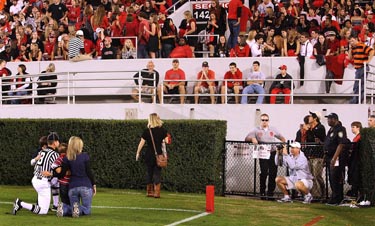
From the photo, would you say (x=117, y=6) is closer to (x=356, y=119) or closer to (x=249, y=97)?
(x=249, y=97)

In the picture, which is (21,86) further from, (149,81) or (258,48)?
(258,48)

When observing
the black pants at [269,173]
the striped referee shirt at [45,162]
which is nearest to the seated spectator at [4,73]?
the black pants at [269,173]

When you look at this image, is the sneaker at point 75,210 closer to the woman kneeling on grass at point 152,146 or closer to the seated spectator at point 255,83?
the woman kneeling on grass at point 152,146

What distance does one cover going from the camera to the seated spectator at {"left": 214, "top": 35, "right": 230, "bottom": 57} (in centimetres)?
2984

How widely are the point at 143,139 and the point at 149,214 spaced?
3174 millimetres

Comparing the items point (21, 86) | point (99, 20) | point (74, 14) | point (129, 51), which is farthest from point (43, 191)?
point (74, 14)

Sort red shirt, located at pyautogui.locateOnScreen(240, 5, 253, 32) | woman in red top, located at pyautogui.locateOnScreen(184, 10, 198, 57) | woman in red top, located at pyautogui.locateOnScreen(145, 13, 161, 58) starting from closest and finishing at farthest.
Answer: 1. woman in red top, located at pyautogui.locateOnScreen(145, 13, 161, 58)
2. red shirt, located at pyautogui.locateOnScreen(240, 5, 253, 32)
3. woman in red top, located at pyautogui.locateOnScreen(184, 10, 198, 57)

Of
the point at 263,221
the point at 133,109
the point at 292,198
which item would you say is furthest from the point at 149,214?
the point at 133,109

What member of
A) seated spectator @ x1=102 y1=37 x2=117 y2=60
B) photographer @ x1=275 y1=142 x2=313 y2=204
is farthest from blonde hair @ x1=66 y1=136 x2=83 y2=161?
seated spectator @ x1=102 y1=37 x2=117 y2=60

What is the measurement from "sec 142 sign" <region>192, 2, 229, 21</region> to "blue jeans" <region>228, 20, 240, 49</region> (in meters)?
2.63

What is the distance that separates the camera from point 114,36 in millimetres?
31953

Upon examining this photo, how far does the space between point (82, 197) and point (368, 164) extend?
655cm

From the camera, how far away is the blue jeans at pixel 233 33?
30469mm

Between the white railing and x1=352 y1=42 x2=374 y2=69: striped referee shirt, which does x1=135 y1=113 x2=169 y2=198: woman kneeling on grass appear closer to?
the white railing
